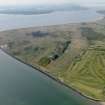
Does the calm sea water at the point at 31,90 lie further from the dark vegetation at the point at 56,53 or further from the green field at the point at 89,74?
the dark vegetation at the point at 56,53

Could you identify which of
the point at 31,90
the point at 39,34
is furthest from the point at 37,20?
the point at 31,90

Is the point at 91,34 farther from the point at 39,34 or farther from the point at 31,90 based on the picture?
the point at 31,90

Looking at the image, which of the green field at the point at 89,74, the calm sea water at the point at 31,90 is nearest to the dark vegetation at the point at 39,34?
the green field at the point at 89,74

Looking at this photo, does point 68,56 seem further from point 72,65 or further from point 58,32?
point 58,32

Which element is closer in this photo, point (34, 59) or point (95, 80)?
point (95, 80)

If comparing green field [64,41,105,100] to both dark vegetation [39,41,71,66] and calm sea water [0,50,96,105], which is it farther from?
dark vegetation [39,41,71,66]

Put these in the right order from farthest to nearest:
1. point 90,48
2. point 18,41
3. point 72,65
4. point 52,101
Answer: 1. point 18,41
2. point 90,48
3. point 72,65
4. point 52,101

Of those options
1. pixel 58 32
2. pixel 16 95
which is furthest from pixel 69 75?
pixel 58 32

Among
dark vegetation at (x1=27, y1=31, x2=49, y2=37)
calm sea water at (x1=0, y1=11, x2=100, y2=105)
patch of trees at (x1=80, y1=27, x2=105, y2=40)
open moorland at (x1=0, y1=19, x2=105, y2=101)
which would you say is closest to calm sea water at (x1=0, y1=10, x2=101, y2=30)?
dark vegetation at (x1=27, y1=31, x2=49, y2=37)
